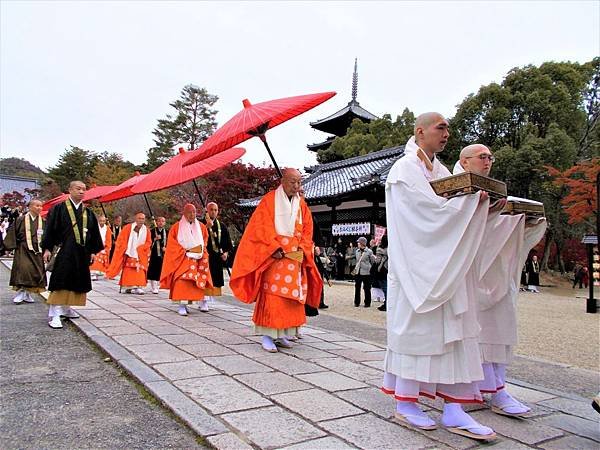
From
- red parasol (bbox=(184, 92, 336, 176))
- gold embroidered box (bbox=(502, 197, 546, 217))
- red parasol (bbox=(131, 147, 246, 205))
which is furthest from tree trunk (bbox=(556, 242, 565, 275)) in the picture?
gold embroidered box (bbox=(502, 197, 546, 217))

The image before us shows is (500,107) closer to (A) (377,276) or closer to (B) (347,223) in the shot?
(B) (347,223)

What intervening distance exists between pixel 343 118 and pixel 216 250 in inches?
1152

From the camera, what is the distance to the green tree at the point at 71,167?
35750mm

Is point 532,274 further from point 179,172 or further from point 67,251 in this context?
point 67,251

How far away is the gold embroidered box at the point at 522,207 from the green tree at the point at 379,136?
22.8 metres

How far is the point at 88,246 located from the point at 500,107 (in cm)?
2136

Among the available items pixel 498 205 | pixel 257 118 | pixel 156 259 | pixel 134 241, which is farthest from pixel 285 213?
pixel 156 259

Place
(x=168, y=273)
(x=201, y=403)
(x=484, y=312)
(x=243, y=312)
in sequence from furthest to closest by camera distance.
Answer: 1. (x=243, y=312)
2. (x=168, y=273)
3. (x=484, y=312)
4. (x=201, y=403)

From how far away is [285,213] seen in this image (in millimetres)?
4824

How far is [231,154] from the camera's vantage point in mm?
7309

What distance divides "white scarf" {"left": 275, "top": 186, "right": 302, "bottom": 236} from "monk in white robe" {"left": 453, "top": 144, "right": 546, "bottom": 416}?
6.77 ft

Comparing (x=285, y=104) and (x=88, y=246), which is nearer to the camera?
(x=285, y=104)

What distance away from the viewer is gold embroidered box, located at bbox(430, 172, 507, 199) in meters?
2.48

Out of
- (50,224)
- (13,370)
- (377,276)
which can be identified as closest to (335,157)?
(377,276)
